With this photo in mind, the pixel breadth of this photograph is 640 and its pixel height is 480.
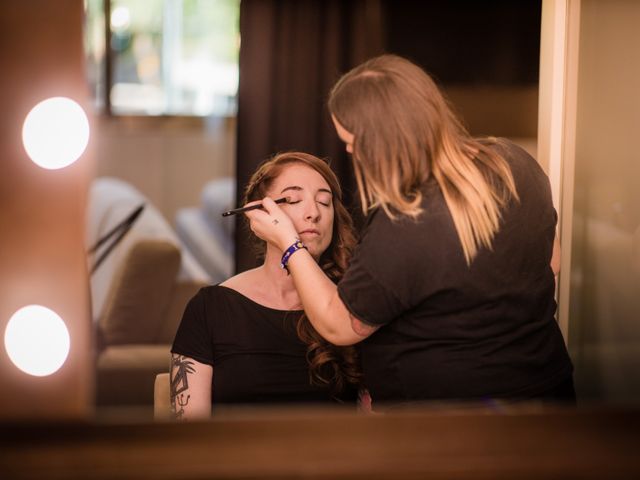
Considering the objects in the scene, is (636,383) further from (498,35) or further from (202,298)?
(498,35)

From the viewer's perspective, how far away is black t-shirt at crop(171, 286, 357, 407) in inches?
60.1

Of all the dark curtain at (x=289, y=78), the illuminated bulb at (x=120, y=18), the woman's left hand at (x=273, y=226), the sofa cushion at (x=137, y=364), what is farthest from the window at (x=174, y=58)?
the woman's left hand at (x=273, y=226)

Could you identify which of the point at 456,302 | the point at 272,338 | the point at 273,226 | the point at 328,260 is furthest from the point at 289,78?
the point at 456,302

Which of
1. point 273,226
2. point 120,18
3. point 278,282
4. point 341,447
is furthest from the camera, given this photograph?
point 120,18

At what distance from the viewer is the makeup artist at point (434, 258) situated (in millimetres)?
1099

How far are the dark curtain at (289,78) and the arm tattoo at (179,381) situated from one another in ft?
4.36

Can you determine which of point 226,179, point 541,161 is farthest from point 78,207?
point 226,179

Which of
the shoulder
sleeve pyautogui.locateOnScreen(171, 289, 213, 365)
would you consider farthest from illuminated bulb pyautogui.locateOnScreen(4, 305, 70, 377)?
sleeve pyautogui.locateOnScreen(171, 289, 213, 365)

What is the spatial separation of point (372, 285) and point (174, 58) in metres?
3.91

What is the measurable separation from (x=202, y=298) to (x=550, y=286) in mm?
670

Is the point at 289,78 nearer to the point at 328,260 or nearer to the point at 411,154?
the point at 328,260

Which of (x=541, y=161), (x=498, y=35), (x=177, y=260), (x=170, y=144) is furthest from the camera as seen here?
(x=170, y=144)

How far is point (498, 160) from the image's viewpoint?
118 cm

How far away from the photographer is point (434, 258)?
3.58 feet
